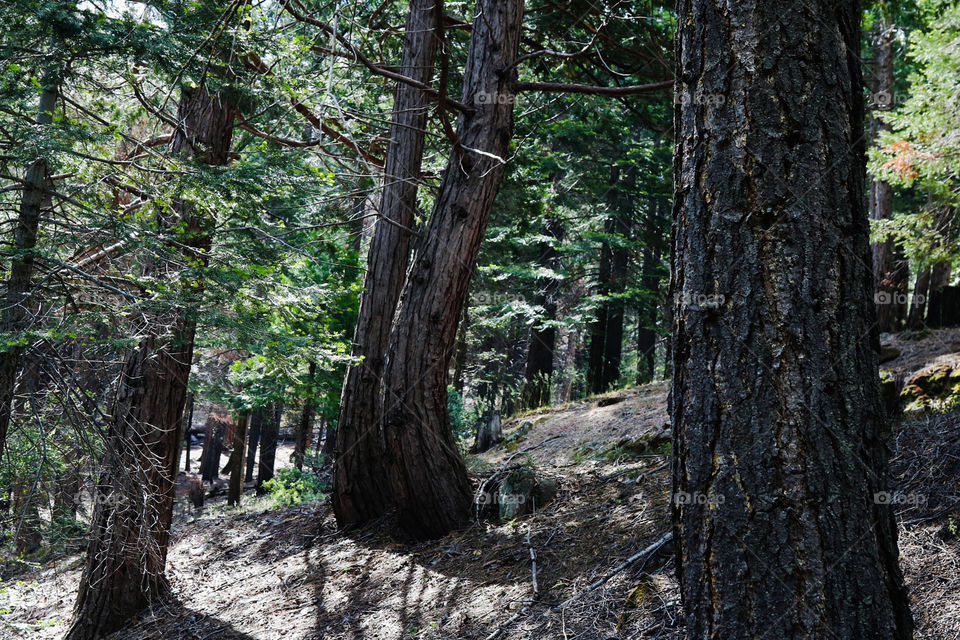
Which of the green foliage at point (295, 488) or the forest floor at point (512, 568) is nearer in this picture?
the forest floor at point (512, 568)

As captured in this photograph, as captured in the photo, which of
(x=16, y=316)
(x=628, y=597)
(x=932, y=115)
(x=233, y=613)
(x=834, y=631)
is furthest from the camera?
(x=932, y=115)

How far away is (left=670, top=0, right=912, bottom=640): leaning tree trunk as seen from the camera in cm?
178

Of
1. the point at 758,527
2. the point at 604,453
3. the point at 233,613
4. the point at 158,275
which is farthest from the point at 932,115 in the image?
the point at 233,613

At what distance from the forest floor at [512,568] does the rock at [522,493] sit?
0.13 m

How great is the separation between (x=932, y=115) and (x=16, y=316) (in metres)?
8.71

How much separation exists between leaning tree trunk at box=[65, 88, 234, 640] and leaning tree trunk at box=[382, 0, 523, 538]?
2.02 m

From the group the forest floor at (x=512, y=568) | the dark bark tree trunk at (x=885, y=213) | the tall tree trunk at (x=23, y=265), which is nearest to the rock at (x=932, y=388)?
the forest floor at (x=512, y=568)

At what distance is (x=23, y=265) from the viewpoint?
448 centimetres

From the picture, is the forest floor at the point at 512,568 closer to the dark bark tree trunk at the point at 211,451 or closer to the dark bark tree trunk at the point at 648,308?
the dark bark tree trunk at the point at 648,308

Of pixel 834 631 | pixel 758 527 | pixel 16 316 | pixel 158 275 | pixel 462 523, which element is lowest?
pixel 462 523

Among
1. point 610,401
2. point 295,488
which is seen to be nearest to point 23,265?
point 295,488

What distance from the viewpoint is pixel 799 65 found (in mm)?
1977

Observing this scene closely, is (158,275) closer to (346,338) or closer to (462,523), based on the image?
(462,523)

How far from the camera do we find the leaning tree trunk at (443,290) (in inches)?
222
